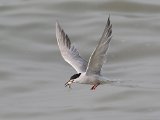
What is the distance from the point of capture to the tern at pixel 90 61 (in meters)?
9.02

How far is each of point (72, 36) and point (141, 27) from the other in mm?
1491

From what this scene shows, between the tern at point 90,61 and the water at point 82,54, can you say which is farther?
the water at point 82,54

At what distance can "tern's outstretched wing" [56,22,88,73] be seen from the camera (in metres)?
10.2

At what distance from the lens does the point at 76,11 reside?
1805cm

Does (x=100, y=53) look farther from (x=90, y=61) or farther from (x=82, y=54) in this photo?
(x=82, y=54)

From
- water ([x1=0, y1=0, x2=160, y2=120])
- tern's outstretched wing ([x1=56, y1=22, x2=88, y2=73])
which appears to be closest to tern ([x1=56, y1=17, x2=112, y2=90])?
tern's outstretched wing ([x1=56, y1=22, x2=88, y2=73])

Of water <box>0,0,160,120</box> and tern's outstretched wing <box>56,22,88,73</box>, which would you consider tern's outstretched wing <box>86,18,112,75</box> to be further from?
water <box>0,0,160,120</box>

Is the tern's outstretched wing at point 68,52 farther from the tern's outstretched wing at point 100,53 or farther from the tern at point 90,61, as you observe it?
the tern's outstretched wing at point 100,53

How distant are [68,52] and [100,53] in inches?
51.8

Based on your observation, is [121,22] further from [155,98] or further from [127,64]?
[155,98]

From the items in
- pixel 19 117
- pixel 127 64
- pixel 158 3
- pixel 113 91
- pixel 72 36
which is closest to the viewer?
pixel 19 117

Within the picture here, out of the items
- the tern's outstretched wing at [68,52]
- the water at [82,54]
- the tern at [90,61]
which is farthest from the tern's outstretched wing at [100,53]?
the water at [82,54]

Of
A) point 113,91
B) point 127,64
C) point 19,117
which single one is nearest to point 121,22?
point 127,64

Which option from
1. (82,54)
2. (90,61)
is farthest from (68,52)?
(82,54)
